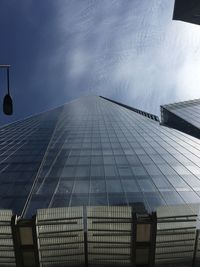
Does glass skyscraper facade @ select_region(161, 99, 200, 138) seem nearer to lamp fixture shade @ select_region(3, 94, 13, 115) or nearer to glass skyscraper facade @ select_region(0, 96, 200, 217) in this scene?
glass skyscraper facade @ select_region(0, 96, 200, 217)

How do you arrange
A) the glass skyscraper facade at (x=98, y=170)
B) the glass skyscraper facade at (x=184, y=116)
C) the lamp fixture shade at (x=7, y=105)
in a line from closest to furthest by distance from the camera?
the lamp fixture shade at (x=7, y=105)
the glass skyscraper facade at (x=98, y=170)
the glass skyscraper facade at (x=184, y=116)

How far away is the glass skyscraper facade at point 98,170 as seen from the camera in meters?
25.5

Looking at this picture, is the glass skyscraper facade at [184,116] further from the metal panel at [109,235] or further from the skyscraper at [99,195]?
the metal panel at [109,235]

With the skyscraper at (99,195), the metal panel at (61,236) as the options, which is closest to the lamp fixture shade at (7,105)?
the skyscraper at (99,195)

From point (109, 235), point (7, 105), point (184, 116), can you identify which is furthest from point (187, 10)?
point (109, 235)

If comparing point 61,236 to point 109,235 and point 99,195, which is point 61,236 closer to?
point 109,235

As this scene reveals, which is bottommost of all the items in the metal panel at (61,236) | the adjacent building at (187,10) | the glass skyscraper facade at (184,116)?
the glass skyscraper facade at (184,116)

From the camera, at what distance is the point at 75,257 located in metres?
15.0

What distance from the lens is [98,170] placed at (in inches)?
1268

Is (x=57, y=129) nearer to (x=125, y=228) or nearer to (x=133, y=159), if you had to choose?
(x=133, y=159)

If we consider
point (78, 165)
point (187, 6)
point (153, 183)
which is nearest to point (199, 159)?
point (153, 183)

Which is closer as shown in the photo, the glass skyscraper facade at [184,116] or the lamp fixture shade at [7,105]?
the lamp fixture shade at [7,105]

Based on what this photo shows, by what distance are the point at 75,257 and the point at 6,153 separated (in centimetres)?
2832

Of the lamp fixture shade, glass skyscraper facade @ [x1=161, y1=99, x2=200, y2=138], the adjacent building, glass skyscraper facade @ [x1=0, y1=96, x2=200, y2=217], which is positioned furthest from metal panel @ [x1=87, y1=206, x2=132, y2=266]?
the adjacent building
